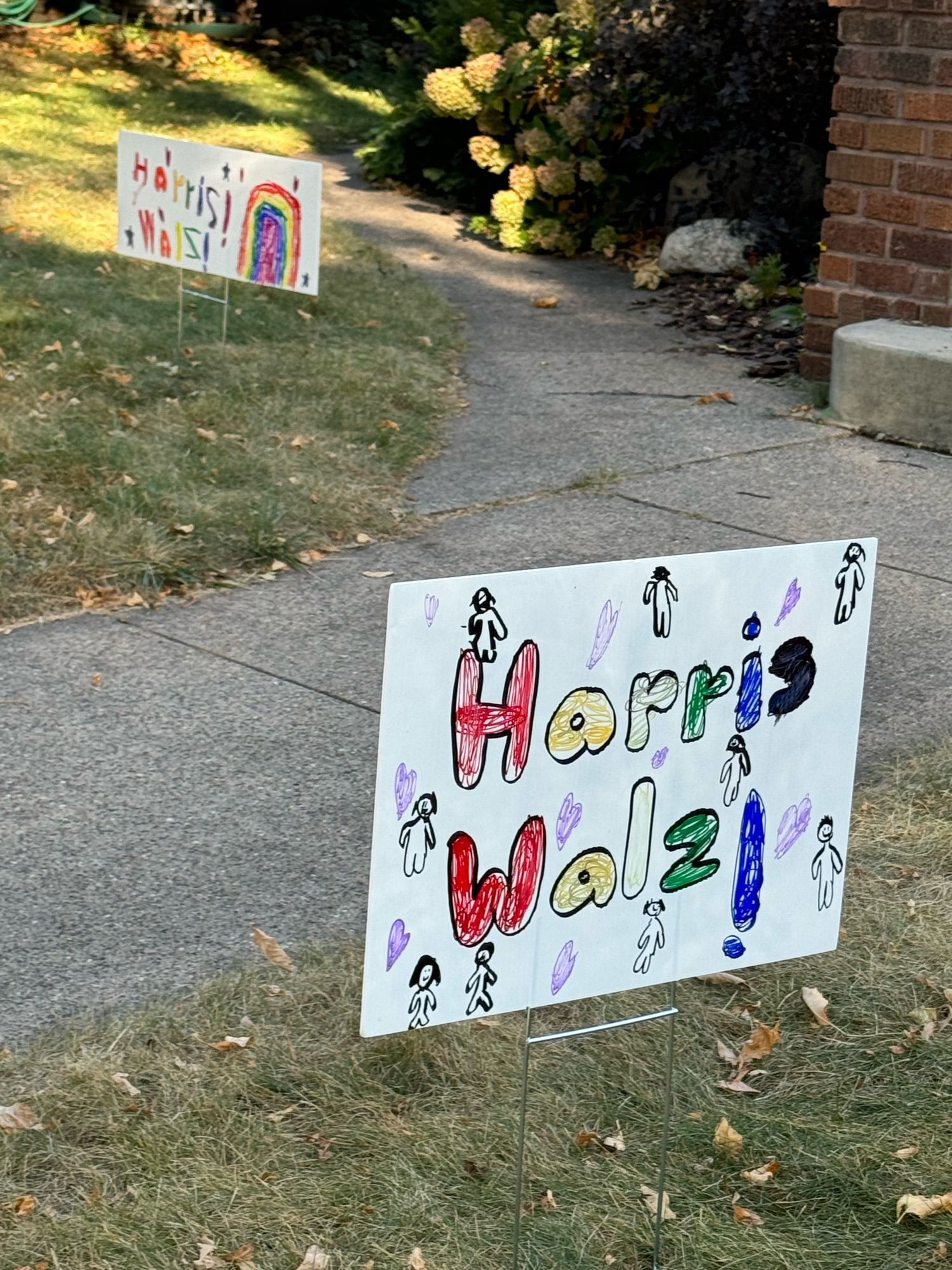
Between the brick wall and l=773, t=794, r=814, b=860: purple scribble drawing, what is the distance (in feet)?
17.8

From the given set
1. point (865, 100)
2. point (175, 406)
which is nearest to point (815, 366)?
point (865, 100)

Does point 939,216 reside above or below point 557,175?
below

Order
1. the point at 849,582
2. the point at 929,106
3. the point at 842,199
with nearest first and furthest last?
the point at 849,582, the point at 929,106, the point at 842,199

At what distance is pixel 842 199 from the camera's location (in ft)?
25.5

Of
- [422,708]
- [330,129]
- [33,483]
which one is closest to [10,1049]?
[422,708]

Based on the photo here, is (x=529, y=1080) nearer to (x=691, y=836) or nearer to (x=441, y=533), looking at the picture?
(x=691, y=836)

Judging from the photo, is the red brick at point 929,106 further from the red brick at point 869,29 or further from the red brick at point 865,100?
the red brick at point 869,29

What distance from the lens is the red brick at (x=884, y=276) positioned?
7.66m

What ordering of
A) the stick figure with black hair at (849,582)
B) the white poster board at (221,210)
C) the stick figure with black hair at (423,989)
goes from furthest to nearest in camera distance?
1. the white poster board at (221,210)
2. the stick figure with black hair at (849,582)
3. the stick figure with black hair at (423,989)

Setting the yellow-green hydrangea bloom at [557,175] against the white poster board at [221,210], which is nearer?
the white poster board at [221,210]

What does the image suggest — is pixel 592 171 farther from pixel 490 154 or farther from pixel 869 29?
pixel 869 29

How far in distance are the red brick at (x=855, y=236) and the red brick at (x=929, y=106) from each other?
0.50 metres

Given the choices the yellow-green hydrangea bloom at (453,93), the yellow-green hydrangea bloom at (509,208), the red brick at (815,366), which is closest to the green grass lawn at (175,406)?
the yellow-green hydrangea bloom at (509,208)

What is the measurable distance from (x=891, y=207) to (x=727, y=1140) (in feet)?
18.7
